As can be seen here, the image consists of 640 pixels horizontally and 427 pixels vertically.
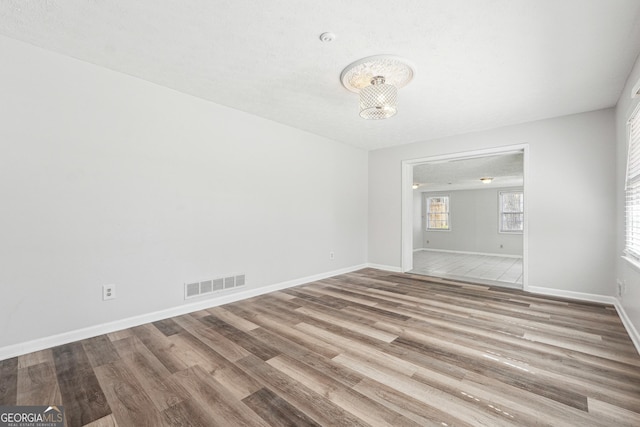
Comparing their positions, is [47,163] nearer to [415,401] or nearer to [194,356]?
[194,356]

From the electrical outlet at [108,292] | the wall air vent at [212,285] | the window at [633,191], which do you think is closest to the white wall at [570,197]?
the window at [633,191]

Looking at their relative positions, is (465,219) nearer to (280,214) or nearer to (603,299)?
(603,299)

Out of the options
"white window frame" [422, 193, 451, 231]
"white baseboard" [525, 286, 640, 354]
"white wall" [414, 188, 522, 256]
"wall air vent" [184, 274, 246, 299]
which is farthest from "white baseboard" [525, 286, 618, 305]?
"white window frame" [422, 193, 451, 231]

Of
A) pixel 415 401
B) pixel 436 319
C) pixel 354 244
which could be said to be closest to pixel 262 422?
pixel 415 401

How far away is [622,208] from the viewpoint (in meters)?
3.02

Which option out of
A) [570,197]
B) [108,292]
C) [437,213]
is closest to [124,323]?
[108,292]

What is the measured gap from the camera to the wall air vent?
3.12m

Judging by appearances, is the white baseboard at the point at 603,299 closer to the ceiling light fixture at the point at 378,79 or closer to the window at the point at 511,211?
the ceiling light fixture at the point at 378,79

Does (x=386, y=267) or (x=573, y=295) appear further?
(x=386, y=267)

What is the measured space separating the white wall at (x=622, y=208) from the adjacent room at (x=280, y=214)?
6cm

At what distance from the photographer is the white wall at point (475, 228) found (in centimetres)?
898

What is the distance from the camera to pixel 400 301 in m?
3.50

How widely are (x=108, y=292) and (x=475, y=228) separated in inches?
394

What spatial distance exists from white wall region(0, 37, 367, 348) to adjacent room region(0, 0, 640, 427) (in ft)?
0.05
